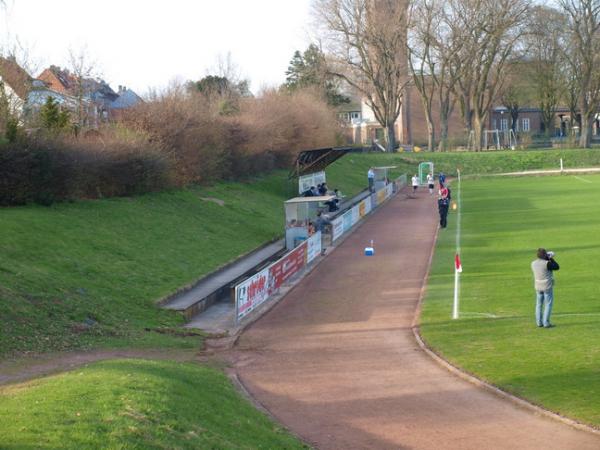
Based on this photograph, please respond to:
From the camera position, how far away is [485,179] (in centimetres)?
8488

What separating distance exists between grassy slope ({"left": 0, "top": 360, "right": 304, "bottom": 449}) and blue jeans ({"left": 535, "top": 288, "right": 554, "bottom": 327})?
773cm

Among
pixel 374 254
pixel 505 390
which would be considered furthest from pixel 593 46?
pixel 505 390

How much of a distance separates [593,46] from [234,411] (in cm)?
8763

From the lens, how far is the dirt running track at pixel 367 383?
42.3ft

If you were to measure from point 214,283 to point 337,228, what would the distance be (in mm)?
14344

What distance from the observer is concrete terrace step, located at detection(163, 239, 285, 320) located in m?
24.4

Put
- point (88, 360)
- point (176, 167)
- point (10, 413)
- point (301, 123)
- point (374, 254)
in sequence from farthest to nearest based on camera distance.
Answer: point (301, 123), point (176, 167), point (374, 254), point (88, 360), point (10, 413)

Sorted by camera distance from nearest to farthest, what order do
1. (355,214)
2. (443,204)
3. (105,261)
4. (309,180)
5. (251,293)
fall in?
(251,293) < (105,261) < (443,204) < (355,214) < (309,180)

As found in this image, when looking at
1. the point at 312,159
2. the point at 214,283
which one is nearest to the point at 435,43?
the point at 312,159

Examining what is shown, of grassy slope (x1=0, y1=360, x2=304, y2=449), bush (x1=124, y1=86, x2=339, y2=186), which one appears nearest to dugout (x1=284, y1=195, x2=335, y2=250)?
bush (x1=124, y1=86, x2=339, y2=186)

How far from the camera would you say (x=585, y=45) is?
301 feet

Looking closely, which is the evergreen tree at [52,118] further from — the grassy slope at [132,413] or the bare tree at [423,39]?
the bare tree at [423,39]

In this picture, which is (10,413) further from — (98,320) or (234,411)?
(98,320)

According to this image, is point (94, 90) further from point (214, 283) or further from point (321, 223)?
point (214, 283)
